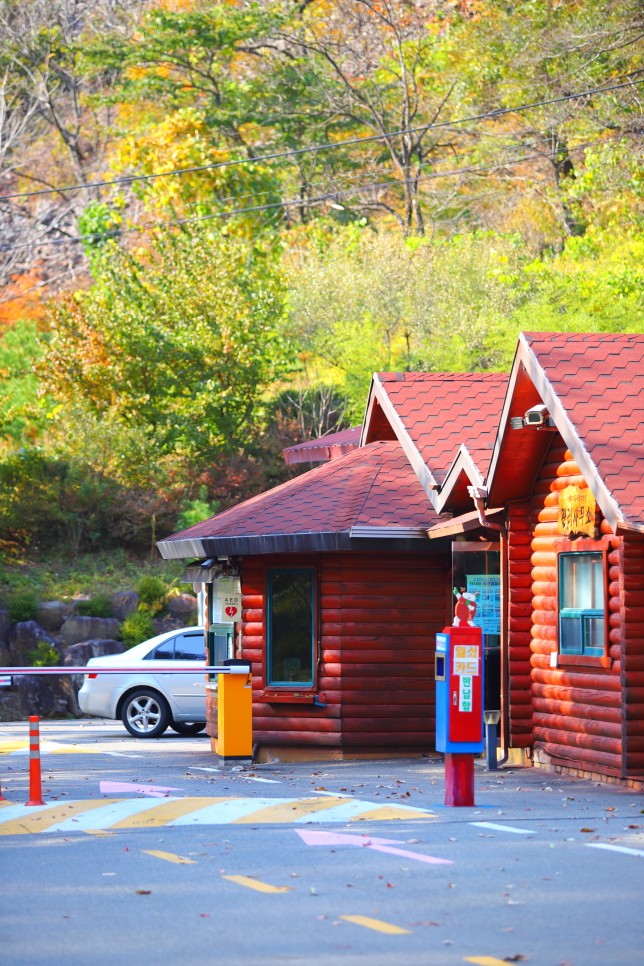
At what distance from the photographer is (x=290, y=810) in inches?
515

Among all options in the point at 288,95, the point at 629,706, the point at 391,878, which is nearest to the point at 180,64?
the point at 288,95

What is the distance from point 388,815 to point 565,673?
4121 mm

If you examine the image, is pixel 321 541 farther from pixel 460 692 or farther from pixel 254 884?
pixel 254 884

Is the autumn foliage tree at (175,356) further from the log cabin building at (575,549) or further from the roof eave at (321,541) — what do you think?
the log cabin building at (575,549)

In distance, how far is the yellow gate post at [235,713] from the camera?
17141 mm

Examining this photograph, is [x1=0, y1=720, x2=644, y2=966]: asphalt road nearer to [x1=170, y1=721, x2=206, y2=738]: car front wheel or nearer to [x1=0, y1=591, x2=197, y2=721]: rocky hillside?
[x1=170, y1=721, x2=206, y2=738]: car front wheel

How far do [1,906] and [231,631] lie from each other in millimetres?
11498

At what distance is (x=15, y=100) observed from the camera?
51.7m

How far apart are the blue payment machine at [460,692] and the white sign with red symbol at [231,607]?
645 centimetres

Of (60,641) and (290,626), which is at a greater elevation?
(290,626)

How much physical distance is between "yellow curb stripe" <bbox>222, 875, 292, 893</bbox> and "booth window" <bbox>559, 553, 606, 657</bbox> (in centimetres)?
659

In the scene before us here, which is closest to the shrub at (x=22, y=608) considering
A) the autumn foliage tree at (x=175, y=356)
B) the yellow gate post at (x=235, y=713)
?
the autumn foliage tree at (x=175, y=356)

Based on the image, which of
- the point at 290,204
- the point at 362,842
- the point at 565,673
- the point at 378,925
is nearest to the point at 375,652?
the point at 565,673

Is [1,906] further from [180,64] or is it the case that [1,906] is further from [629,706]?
[180,64]
